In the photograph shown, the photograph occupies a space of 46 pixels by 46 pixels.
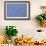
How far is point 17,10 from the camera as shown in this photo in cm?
320

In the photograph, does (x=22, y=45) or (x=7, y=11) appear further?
(x=7, y=11)

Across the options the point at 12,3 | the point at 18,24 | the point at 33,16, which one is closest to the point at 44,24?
the point at 33,16

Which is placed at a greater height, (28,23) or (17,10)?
(17,10)

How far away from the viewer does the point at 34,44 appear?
3039 millimetres

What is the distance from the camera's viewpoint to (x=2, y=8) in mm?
3203

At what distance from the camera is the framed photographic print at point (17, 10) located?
10.5 feet

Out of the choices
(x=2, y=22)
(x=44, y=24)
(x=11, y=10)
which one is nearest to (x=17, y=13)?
(x=11, y=10)

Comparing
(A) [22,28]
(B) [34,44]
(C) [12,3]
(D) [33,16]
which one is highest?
(C) [12,3]

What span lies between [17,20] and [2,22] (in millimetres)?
273

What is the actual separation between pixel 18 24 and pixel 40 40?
490mm

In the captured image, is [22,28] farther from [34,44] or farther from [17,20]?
[34,44]

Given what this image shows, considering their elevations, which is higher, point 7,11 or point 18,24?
point 7,11

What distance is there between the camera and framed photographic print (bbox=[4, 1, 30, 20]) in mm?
3197

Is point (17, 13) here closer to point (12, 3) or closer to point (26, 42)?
point (12, 3)
